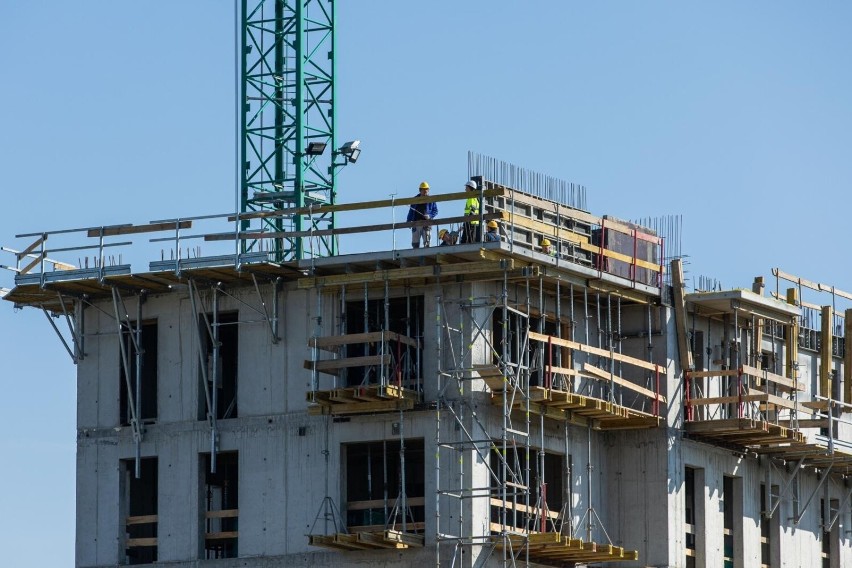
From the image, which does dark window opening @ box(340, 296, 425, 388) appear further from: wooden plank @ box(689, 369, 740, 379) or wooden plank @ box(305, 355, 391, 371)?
wooden plank @ box(689, 369, 740, 379)

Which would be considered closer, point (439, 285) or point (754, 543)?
point (439, 285)

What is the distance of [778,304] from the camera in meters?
69.0

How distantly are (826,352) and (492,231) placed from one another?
16.8 m

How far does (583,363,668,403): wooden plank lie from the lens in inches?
2464

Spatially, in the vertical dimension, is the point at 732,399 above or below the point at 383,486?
above

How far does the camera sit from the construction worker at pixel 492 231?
204ft

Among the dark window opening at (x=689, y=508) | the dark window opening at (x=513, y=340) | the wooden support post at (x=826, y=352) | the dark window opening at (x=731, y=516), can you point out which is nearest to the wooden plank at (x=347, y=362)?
the dark window opening at (x=513, y=340)

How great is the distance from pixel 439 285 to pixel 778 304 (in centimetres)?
1233

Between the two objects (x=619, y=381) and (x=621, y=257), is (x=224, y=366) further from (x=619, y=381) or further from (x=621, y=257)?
(x=621, y=257)

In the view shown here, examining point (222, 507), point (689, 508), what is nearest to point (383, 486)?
point (222, 507)

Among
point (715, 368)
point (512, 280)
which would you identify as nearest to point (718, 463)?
A: point (715, 368)

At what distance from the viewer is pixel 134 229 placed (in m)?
64.8

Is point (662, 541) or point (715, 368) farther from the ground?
Answer: point (715, 368)

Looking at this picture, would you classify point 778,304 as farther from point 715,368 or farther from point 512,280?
point 512,280
